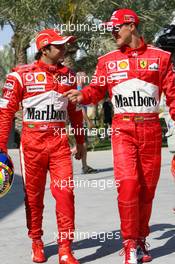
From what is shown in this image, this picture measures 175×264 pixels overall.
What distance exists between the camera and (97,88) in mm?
5520

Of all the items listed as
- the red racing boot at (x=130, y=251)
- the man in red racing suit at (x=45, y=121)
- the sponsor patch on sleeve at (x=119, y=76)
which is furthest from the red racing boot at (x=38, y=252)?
the sponsor patch on sleeve at (x=119, y=76)

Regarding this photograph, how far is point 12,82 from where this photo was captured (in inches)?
218

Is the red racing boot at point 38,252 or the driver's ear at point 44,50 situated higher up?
the driver's ear at point 44,50

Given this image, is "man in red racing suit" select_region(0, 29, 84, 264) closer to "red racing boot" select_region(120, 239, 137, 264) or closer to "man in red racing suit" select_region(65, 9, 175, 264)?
"man in red racing suit" select_region(65, 9, 175, 264)

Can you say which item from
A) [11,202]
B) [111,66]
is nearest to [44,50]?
[111,66]

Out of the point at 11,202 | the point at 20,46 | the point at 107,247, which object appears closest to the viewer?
the point at 107,247

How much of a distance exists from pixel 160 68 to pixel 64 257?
1.82 meters

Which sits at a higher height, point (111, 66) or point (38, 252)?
point (111, 66)

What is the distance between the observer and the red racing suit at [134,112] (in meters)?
5.32

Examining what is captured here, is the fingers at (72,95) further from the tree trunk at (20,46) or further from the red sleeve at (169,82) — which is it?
the tree trunk at (20,46)

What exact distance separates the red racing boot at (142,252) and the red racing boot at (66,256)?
0.58 m

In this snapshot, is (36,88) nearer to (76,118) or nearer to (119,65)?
(76,118)

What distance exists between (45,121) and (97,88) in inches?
21.4

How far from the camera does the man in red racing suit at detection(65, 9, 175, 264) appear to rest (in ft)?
17.5
